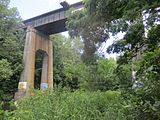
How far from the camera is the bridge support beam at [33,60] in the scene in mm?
20734

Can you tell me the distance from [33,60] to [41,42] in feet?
8.85

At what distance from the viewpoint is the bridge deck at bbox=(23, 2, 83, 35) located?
21684 millimetres

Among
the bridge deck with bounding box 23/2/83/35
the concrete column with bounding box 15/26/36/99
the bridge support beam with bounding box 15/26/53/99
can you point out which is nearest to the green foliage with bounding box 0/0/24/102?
the concrete column with bounding box 15/26/36/99

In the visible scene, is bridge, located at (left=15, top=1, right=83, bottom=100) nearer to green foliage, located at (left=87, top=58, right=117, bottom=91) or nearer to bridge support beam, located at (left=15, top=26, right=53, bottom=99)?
bridge support beam, located at (left=15, top=26, right=53, bottom=99)

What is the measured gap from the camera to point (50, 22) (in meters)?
22.3

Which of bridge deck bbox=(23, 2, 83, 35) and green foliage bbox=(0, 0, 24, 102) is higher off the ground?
bridge deck bbox=(23, 2, 83, 35)

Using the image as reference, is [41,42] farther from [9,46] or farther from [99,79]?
[99,79]

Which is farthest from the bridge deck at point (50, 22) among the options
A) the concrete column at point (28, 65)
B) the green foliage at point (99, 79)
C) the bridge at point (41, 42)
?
the green foliage at point (99, 79)

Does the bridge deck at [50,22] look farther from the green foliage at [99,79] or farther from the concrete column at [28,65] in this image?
the green foliage at [99,79]

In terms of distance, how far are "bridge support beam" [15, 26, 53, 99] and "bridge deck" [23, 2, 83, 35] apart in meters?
0.59

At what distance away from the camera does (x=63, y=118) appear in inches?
179

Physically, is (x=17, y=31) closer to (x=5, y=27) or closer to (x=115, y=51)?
(x=5, y=27)

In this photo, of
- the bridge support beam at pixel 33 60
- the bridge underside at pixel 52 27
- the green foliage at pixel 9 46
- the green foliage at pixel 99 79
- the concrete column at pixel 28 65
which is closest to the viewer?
the green foliage at pixel 99 79

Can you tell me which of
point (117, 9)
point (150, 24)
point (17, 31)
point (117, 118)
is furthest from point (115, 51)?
point (17, 31)
